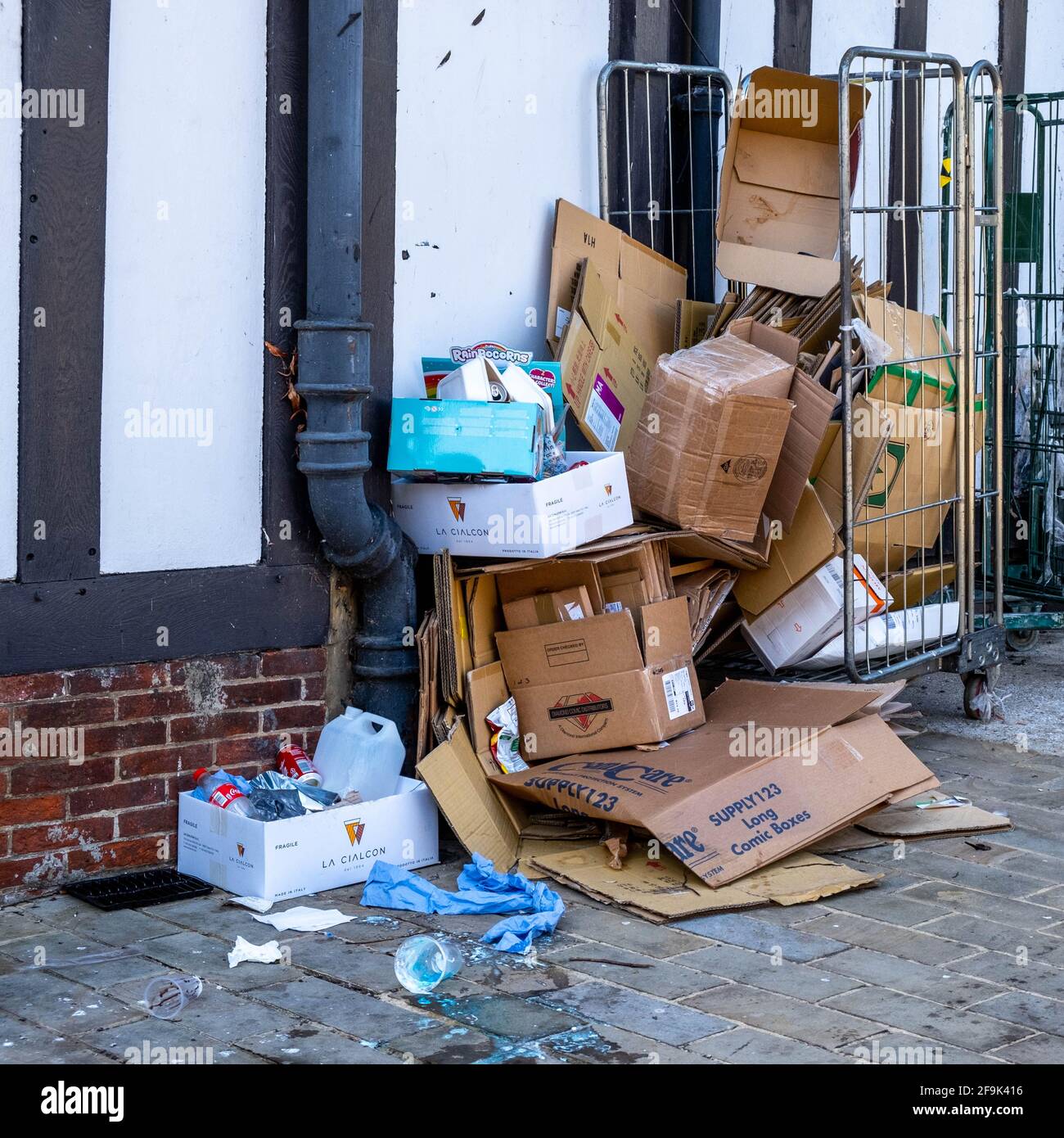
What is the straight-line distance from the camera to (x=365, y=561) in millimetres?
4699

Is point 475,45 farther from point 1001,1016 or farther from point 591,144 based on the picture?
point 1001,1016

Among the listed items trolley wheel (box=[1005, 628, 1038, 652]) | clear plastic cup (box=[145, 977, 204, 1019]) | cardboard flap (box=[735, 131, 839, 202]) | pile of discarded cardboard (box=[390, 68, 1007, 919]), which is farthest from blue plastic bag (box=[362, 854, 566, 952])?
trolley wheel (box=[1005, 628, 1038, 652])

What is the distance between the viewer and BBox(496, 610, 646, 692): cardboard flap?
4.79 metres

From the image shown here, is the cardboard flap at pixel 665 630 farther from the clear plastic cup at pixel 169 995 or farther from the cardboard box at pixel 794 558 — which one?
the clear plastic cup at pixel 169 995

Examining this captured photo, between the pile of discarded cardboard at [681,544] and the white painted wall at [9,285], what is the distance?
122 centimetres

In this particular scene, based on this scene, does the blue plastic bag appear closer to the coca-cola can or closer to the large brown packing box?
the coca-cola can

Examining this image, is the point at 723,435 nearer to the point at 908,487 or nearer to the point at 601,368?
the point at 601,368

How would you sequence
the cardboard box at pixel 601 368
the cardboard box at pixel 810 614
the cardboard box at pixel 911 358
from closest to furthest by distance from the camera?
1. the cardboard box at pixel 601 368
2. the cardboard box at pixel 810 614
3. the cardboard box at pixel 911 358

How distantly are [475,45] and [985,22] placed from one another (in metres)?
3.93

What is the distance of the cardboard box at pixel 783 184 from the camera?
18.9ft

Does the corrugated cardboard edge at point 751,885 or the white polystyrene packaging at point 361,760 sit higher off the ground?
the white polystyrene packaging at point 361,760

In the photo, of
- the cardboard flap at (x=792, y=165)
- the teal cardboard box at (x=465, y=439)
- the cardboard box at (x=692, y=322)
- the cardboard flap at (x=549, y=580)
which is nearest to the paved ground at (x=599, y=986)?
the cardboard flap at (x=549, y=580)
